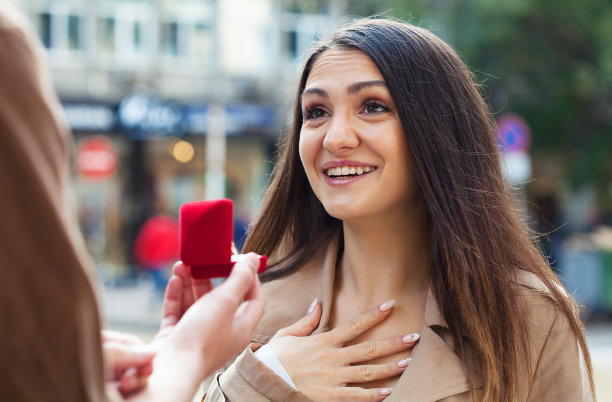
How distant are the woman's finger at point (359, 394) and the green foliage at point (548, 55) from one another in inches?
440

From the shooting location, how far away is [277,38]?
21641 mm

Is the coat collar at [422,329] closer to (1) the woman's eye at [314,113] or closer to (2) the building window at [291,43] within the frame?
(1) the woman's eye at [314,113]

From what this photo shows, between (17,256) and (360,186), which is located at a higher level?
(17,256)

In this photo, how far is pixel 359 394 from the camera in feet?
7.43

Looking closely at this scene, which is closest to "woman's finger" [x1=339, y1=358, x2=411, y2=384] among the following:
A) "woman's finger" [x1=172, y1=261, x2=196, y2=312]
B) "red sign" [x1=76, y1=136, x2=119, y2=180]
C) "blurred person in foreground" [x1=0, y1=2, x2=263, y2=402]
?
"woman's finger" [x1=172, y1=261, x2=196, y2=312]

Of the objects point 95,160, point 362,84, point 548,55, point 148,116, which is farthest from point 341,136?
point 148,116

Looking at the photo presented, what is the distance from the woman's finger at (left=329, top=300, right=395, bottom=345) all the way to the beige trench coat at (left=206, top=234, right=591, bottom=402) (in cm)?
11

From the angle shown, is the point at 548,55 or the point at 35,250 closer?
the point at 35,250

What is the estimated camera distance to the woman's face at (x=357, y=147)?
2359 mm

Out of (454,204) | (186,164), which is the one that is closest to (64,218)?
(454,204)

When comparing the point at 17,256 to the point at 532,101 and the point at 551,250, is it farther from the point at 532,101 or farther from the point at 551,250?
the point at 532,101

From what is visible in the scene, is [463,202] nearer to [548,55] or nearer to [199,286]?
[199,286]

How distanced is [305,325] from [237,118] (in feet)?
58.7

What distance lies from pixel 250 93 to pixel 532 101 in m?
8.98
